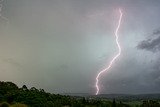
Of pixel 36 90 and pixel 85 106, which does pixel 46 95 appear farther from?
pixel 85 106

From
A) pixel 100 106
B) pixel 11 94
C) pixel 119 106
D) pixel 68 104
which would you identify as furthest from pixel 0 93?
pixel 119 106

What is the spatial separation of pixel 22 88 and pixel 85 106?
3255 cm

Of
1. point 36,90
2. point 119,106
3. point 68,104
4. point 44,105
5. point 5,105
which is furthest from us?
point 119,106

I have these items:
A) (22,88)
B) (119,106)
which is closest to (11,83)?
(22,88)

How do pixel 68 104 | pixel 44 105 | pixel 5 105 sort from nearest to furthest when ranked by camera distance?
pixel 5 105
pixel 44 105
pixel 68 104

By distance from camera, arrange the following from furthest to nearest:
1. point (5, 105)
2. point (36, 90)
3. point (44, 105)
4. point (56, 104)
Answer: point (36, 90), point (56, 104), point (44, 105), point (5, 105)

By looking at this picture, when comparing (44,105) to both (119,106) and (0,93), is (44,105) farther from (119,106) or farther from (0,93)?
(119,106)

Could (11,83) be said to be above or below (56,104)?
above

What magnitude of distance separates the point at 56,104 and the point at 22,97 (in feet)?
44.9

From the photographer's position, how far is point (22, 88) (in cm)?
15725

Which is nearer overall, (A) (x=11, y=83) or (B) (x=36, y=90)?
(B) (x=36, y=90)

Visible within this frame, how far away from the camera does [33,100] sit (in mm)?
128500

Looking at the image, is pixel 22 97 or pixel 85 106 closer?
pixel 22 97

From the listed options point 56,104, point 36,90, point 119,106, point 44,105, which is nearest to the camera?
point 44,105
